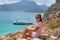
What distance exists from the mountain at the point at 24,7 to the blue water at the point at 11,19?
12 cm

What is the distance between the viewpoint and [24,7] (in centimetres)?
635

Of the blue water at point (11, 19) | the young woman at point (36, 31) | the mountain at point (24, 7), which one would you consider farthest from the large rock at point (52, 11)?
the young woman at point (36, 31)

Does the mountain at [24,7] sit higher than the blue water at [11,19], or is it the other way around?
the mountain at [24,7]

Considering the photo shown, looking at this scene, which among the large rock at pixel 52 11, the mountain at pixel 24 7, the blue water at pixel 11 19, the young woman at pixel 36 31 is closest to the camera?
the young woman at pixel 36 31

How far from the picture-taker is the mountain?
629cm

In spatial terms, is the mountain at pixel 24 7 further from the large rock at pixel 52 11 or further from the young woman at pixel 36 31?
the young woman at pixel 36 31

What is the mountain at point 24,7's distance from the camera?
6285 millimetres

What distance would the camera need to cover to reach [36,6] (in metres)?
6.40

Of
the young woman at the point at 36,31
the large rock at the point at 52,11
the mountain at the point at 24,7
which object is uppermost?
the mountain at the point at 24,7

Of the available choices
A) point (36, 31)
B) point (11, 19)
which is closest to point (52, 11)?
point (11, 19)

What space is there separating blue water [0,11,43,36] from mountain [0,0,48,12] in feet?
0.39

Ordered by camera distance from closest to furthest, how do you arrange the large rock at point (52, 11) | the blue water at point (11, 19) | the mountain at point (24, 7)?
the blue water at point (11, 19) < the mountain at point (24, 7) < the large rock at point (52, 11)

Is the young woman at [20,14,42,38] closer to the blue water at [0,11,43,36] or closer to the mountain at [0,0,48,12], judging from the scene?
the blue water at [0,11,43,36]

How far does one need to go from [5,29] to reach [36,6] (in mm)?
1175
